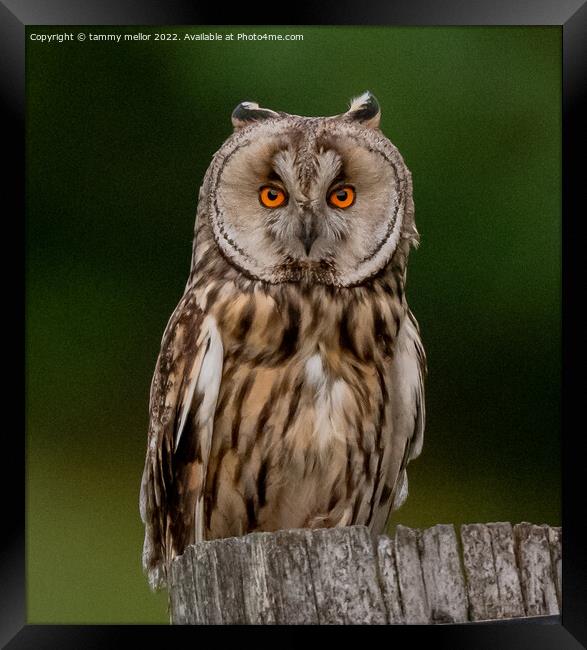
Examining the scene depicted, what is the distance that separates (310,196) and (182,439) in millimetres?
736

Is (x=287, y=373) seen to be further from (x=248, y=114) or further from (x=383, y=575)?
(x=383, y=575)

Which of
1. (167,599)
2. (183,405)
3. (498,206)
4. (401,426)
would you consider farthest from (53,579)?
(498,206)

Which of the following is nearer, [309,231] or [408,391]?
[309,231]

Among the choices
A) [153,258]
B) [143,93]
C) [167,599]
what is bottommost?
[167,599]

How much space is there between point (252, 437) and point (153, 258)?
0.59 meters

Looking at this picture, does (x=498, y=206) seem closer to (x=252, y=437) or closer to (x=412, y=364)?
(x=412, y=364)

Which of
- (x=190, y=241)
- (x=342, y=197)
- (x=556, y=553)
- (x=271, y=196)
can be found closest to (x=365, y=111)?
(x=342, y=197)

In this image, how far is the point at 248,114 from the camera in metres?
3.00

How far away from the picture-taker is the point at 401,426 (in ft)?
10.4
